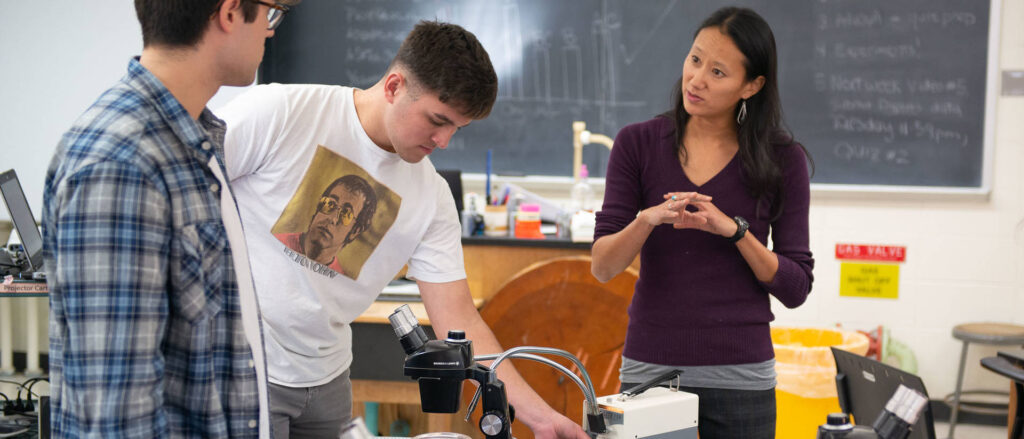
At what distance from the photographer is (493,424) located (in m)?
1.09

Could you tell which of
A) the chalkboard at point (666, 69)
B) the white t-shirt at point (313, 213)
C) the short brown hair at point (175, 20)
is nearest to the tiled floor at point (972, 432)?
the chalkboard at point (666, 69)

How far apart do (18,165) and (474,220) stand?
234 cm

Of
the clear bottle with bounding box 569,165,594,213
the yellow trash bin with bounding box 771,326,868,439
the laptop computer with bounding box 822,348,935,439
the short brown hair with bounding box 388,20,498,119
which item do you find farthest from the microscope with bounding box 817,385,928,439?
the clear bottle with bounding box 569,165,594,213

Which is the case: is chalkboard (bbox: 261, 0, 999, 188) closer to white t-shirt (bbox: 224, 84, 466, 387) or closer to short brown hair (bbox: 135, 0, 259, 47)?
white t-shirt (bbox: 224, 84, 466, 387)

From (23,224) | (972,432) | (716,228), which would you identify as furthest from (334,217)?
(972,432)

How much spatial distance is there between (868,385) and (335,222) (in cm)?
92

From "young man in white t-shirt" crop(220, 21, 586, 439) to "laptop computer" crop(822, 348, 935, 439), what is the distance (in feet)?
1.70

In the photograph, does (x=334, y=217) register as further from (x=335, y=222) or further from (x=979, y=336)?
(x=979, y=336)

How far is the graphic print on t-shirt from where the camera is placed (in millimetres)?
1418

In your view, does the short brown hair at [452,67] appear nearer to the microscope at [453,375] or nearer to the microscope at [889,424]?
the microscope at [453,375]

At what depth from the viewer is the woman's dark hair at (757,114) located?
1.69 metres

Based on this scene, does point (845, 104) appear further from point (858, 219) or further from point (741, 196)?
point (741, 196)

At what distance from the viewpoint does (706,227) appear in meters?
1.58

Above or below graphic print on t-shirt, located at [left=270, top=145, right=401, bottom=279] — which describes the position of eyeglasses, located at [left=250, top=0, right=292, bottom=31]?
above
